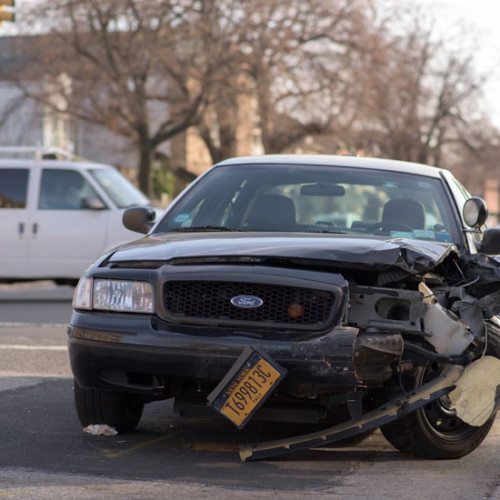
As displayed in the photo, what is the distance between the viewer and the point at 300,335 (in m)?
4.90

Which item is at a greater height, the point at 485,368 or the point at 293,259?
the point at 293,259

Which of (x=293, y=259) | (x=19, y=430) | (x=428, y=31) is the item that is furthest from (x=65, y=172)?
(x=428, y=31)

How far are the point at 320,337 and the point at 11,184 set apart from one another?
456 inches

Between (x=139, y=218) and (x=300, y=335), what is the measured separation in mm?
2366

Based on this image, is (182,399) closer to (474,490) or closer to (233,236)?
(233,236)

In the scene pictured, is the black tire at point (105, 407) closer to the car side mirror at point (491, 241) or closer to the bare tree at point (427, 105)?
the car side mirror at point (491, 241)

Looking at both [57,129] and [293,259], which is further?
[57,129]

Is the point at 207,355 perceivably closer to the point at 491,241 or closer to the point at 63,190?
the point at 491,241

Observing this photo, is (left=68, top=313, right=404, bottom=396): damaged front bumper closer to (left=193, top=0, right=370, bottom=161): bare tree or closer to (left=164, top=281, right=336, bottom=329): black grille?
(left=164, top=281, right=336, bottom=329): black grille

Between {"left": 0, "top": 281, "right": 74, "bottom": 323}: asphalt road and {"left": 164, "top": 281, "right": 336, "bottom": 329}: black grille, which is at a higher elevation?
{"left": 164, "top": 281, "right": 336, "bottom": 329}: black grille

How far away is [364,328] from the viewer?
4.99 meters

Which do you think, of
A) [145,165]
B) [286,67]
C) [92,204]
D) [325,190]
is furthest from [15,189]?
[286,67]

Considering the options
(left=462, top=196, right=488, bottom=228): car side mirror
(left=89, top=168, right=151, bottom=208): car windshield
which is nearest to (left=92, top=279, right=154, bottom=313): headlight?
(left=462, top=196, right=488, bottom=228): car side mirror

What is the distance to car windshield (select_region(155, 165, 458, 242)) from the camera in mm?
6395
